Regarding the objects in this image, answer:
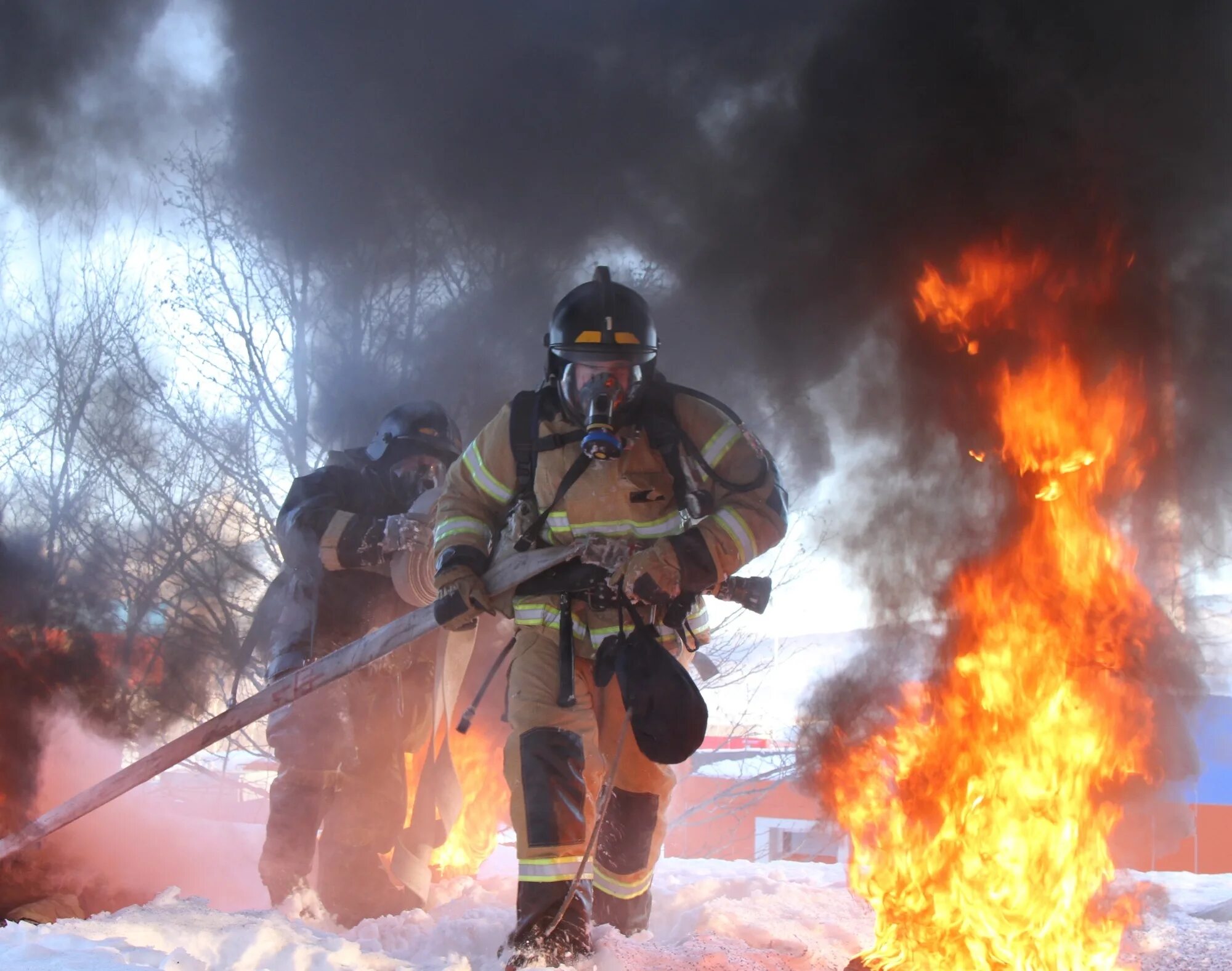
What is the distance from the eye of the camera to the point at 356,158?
8.34 meters

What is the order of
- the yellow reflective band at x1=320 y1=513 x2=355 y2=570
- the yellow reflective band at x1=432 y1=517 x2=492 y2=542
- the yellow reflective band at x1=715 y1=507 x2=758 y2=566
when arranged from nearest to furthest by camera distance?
the yellow reflective band at x1=715 y1=507 x2=758 y2=566, the yellow reflective band at x1=432 y1=517 x2=492 y2=542, the yellow reflective band at x1=320 y1=513 x2=355 y2=570

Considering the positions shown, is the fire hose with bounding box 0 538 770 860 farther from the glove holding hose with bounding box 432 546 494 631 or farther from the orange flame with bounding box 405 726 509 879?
the orange flame with bounding box 405 726 509 879

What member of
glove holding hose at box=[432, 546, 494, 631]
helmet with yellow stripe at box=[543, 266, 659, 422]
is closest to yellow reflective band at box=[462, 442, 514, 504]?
glove holding hose at box=[432, 546, 494, 631]

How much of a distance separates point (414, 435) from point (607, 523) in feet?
6.97

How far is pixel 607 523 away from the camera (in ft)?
11.7

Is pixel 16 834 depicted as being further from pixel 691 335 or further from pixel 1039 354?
pixel 691 335

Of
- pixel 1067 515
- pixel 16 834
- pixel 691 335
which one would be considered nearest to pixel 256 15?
pixel 691 335

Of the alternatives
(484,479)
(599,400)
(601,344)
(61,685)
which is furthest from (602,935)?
(61,685)

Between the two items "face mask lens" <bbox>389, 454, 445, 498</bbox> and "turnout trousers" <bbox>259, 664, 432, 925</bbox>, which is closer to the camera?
"turnout trousers" <bbox>259, 664, 432, 925</bbox>

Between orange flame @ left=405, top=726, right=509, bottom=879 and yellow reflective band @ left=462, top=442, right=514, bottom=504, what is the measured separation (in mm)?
2215

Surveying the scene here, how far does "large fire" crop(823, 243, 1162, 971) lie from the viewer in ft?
10.6

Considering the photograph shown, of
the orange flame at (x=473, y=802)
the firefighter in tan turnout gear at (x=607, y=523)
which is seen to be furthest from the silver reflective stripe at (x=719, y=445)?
the orange flame at (x=473, y=802)

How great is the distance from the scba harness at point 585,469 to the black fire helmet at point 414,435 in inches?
67.5

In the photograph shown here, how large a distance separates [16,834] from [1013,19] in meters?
5.64
